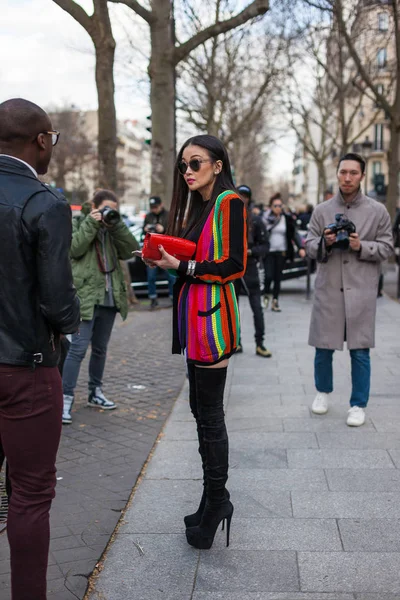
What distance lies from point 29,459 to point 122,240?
137 inches

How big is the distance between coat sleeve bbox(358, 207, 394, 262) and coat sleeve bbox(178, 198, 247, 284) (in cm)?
221

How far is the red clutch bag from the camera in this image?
3.20 metres

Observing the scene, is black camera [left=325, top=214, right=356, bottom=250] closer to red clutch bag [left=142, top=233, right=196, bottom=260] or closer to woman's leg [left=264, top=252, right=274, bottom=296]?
red clutch bag [left=142, top=233, right=196, bottom=260]

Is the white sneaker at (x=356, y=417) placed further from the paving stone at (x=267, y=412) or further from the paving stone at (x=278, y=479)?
the paving stone at (x=278, y=479)

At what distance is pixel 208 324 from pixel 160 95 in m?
11.4

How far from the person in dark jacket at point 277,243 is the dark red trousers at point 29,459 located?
30.9 feet

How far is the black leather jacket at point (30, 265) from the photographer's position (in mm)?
2482

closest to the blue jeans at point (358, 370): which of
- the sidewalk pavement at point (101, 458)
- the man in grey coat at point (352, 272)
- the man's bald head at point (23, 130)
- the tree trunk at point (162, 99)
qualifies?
the man in grey coat at point (352, 272)

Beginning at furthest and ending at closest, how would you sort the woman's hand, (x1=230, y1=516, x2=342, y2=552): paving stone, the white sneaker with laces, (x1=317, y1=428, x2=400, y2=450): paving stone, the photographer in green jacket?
the white sneaker with laces → the photographer in green jacket → (x1=317, y1=428, x2=400, y2=450): paving stone → (x1=230, y1=516, x2=342, y2=552): paving stone → the woman's hand

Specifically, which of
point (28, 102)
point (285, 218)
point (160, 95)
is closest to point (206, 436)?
point (28, 102)

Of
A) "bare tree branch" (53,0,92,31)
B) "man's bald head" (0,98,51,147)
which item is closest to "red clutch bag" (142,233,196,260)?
"man's bald head" (0,98,51,147)

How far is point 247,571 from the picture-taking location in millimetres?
3217

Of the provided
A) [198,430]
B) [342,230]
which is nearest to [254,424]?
[342,230]

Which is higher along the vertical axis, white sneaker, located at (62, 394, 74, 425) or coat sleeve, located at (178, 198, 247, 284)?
coat sleeve, located at (178, 198, 247, 284)
